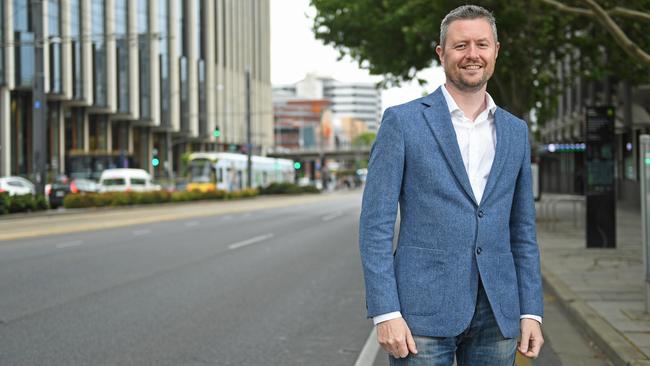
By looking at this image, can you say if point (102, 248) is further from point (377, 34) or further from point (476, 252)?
point (476, 252)

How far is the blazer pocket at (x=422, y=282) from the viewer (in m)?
2.67

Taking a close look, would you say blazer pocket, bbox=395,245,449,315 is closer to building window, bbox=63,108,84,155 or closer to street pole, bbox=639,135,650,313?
street pole, bbox=639,135,650,313

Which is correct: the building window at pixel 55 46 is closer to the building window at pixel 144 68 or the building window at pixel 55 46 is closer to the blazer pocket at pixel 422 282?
the building window at pixel 144 68

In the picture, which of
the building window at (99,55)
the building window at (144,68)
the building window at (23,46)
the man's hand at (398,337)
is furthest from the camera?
the building window at (144,68)

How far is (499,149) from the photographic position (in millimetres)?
2797

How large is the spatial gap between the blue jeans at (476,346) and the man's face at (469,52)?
0.69 metres

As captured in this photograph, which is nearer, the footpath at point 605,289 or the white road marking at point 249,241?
the footpath at point 605,289

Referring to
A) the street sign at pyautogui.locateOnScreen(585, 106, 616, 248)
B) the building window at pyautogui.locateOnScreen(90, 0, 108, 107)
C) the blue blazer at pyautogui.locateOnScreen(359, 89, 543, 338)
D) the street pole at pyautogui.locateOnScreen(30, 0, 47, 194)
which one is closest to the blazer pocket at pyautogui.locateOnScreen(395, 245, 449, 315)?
the blue blazer at pyautogui.locateOnScreen(359, 89, 543, 338)

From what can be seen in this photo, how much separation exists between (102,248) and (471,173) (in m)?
13.8

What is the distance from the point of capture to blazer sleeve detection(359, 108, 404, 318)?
2680mm

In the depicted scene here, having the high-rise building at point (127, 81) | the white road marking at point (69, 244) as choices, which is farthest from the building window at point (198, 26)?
the white road marking at point (69, 244)

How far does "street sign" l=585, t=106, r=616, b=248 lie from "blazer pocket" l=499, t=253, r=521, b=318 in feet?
40.6

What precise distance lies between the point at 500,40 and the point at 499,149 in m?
18.6

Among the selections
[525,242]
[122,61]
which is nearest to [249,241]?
[525,242]
